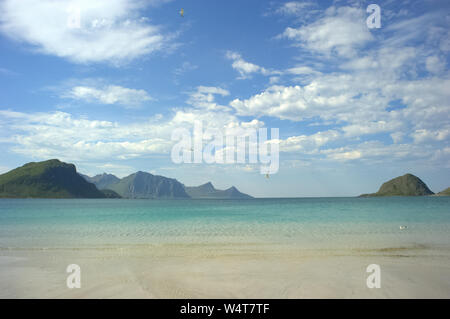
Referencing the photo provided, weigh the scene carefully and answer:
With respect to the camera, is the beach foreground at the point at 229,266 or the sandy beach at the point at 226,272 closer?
the sandy beach at the point at 226,272

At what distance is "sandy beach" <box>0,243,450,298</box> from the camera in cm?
936

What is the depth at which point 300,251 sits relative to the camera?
646 inches

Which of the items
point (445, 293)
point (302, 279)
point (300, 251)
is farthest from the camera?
point (300, 251)

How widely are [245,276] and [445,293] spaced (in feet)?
21.9

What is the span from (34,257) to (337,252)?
55.0ft

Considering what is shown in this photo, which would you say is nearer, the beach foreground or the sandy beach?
the sandy beach

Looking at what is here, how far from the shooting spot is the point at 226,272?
11758 millimetres

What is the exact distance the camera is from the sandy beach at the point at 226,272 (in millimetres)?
9359

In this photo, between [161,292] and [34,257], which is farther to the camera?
[34,257]

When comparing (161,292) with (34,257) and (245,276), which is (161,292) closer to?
(245,276)

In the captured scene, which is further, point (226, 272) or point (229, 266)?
point (229, 266)
